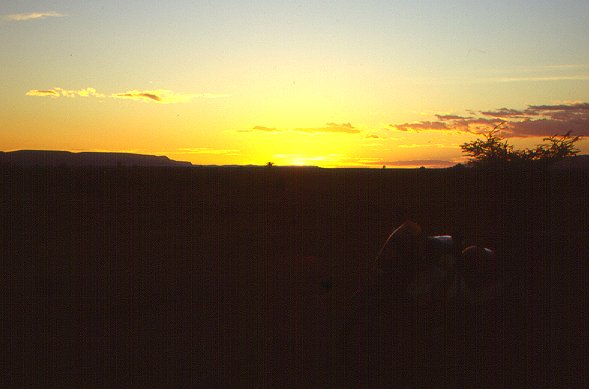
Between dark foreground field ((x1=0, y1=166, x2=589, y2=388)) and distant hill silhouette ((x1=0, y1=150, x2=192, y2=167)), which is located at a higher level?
distant hill silhouette ((x1=0, y1=150, x2=192, y2=167))

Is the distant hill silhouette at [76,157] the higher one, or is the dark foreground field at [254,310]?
the distant hill silhouette at [76,157]

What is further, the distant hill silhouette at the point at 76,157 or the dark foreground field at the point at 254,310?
the distant hill silhouette at the point at 76,157

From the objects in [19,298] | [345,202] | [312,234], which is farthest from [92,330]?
[345,202]

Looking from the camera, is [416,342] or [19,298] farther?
[19,298]

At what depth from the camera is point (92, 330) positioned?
7301 millimetres

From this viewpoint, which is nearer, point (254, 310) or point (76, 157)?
point (254, 310)

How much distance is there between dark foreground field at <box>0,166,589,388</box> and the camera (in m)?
5.74

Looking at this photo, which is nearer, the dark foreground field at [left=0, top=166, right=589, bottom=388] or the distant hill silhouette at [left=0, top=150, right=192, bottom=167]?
the dark foreground field at [left=0, top=166, right=589, bottom=388]

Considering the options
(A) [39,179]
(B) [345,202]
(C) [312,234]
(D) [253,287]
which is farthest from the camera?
(A) [39,179]

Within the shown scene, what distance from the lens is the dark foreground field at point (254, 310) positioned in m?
5.74

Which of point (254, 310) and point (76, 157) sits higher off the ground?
point (76, 157)

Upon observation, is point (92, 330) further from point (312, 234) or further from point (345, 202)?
point (345, 202)

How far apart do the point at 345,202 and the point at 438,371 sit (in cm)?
2370

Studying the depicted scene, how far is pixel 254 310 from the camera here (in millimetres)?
8312
